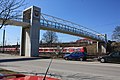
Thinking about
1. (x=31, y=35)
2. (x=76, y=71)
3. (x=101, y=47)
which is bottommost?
(x=76, y=71)

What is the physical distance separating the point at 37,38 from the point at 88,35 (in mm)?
33776

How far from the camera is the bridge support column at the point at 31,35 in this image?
150ft

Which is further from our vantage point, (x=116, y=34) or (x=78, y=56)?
(x=116, y=34)

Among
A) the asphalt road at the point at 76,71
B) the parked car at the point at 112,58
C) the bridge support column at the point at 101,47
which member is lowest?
the asphalt road at the point at 76,71

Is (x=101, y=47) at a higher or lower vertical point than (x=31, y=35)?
lower

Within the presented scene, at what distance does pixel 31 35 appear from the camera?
4600cm

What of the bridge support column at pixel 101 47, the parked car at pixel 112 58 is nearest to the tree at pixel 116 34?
the bridge support column at pixel 101 47

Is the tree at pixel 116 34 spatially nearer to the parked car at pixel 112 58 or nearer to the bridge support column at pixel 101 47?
the bridge support column at pixel 101 47

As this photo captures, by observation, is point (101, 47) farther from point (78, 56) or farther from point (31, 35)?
point (78, 56)

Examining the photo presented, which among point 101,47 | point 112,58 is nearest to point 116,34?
point 101,47

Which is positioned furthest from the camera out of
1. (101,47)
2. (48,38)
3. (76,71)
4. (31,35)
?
(48,38)

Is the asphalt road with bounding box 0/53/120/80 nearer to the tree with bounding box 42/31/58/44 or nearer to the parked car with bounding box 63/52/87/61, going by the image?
the parked car with bounding box 63/52/87/61

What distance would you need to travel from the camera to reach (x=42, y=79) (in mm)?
3217

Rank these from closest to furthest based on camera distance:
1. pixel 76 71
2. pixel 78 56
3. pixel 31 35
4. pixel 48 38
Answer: pixel 76 71 < pixel 78 56 < pixel 31 35 < pixel 48 38
